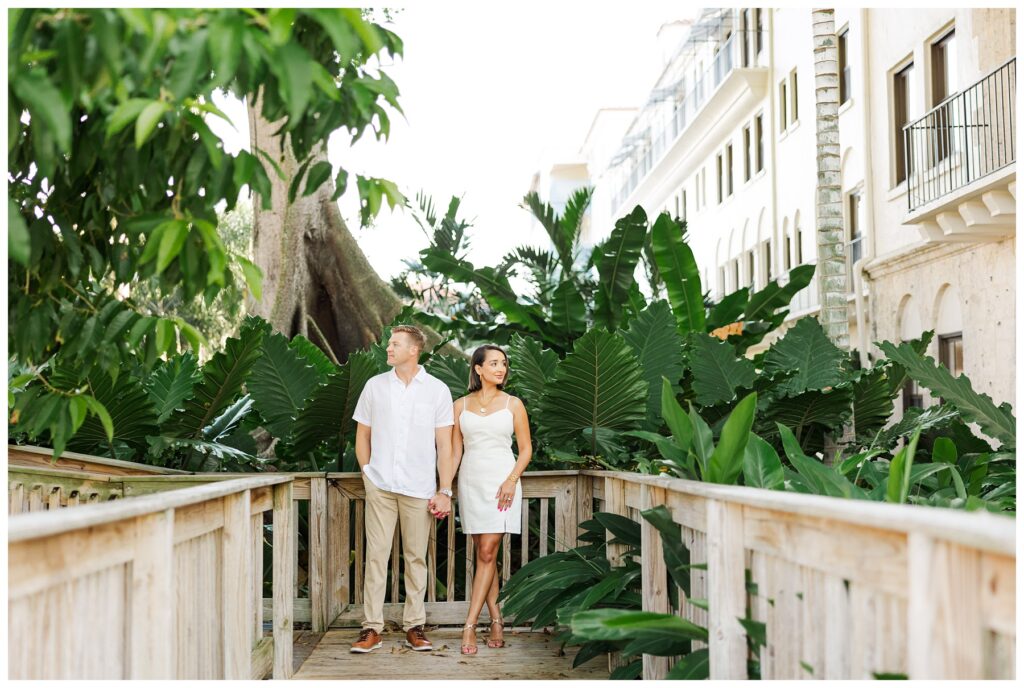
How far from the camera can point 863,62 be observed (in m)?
20.7

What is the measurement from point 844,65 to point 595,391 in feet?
56.5

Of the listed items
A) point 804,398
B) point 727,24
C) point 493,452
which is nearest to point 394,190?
point 493,452

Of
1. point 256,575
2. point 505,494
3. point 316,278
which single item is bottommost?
point 256,575

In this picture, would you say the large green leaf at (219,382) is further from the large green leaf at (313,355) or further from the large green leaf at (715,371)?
the large green leaf at (715,371)

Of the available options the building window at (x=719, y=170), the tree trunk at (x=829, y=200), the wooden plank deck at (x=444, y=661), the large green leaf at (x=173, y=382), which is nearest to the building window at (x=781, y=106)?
the building window at (x=719, y=170)

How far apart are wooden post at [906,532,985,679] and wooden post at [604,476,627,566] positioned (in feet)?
12.3

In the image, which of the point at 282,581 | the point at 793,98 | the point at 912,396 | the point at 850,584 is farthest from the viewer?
the point at 793,98

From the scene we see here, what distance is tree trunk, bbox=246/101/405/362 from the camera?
1410cm

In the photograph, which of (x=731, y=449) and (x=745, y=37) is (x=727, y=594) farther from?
(x=745, y=37)

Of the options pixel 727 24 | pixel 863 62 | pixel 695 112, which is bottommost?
pixel 863 62

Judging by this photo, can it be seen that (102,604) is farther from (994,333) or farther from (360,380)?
(994,333)

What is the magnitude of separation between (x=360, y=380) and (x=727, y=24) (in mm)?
27835

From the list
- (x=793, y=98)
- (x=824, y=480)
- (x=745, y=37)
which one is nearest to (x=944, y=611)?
(x=824, y=480)

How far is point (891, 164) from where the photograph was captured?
19.7 metres
